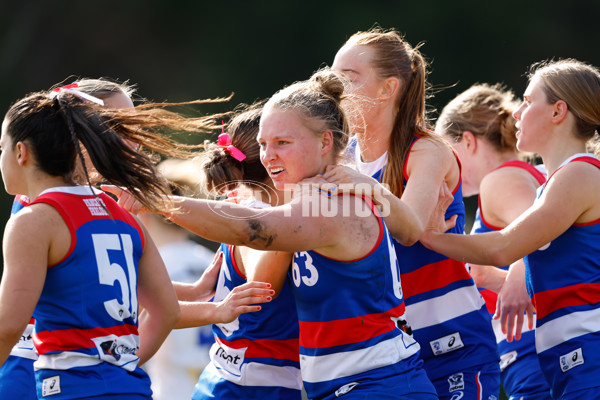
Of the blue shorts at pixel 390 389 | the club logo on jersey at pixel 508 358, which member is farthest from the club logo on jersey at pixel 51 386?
the club logo on jersey at pixel 508 358

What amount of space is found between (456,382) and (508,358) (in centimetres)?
72

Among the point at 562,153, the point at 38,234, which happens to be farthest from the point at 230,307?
the point at 562,153

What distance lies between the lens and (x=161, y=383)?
4.83m

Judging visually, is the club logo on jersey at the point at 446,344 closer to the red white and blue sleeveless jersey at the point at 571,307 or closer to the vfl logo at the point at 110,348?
the red white and blue sleeveless jersey at the point at 571,307

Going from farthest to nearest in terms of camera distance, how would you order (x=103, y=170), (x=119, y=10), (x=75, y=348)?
(x=119, y=10)
(x=103, y=170)
(x=75, y=348)

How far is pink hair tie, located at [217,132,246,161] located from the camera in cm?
303

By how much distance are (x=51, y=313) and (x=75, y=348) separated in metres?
0.12

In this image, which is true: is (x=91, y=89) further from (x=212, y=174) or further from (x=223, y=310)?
(x=223, y=310)

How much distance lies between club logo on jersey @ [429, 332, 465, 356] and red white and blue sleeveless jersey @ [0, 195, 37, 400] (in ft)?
4.76

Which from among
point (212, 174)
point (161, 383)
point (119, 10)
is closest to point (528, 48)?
point (119, 10)

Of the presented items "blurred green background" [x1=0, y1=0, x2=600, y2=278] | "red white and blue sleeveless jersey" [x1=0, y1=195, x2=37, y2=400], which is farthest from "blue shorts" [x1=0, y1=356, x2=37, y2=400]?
"blurred green background" [x1=0, y1=0, x2=600, y2=278]

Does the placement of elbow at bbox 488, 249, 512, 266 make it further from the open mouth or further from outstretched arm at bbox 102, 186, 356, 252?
the open mouth

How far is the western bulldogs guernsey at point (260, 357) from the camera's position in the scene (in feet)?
9.66

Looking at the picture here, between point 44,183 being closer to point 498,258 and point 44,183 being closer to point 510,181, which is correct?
point 498,258
